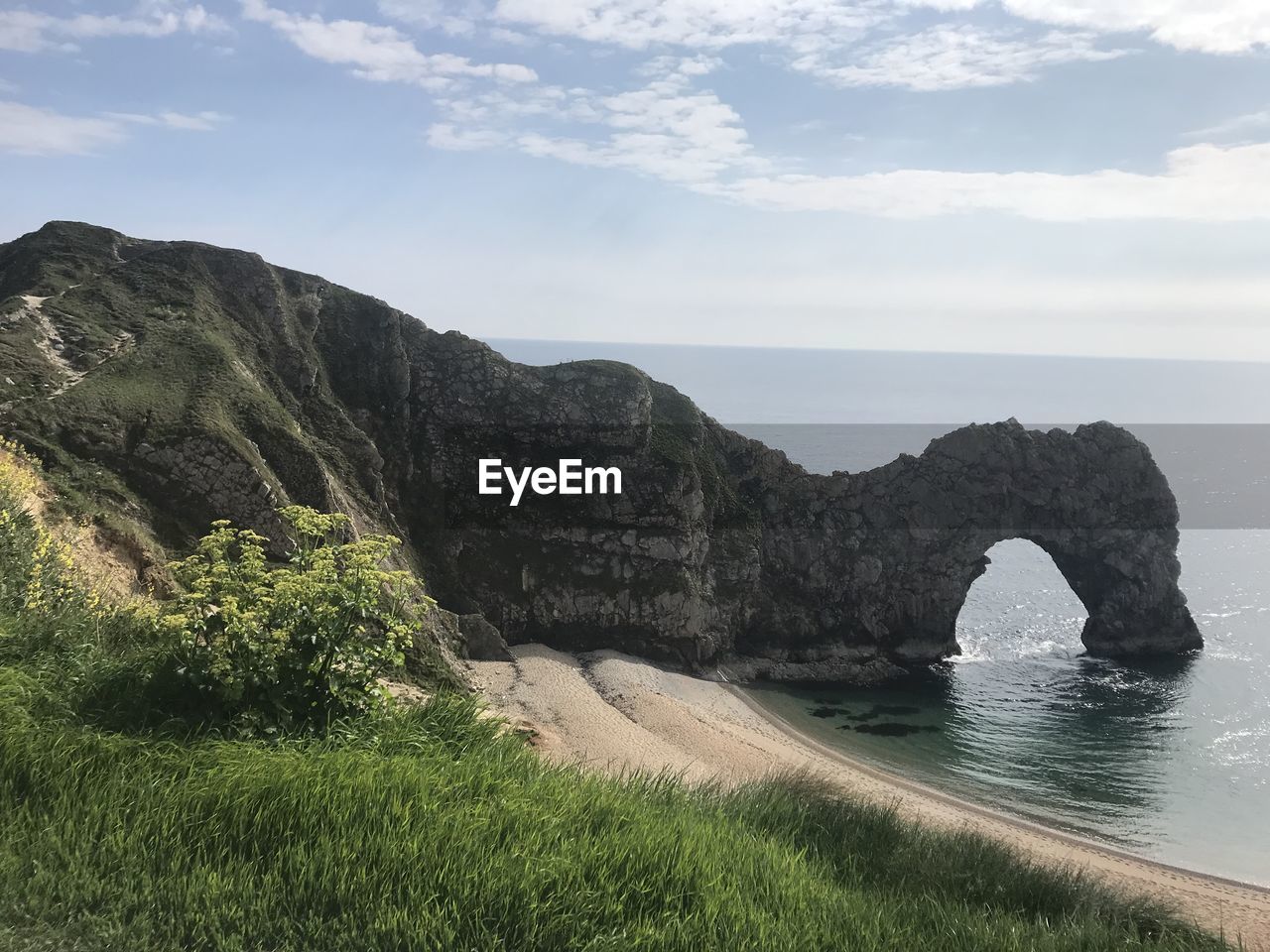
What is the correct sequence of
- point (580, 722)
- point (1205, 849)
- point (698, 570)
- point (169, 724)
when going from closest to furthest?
point (169, 724) → point (1205, 849) → point (580, 722) → point (698, 570)

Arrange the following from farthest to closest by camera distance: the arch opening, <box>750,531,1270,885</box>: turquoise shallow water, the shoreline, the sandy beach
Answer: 1. the arch opening
2. <box>750,531,1270,885</box>: turquoise shallow water
3. the shoreline
4. the sandy beach

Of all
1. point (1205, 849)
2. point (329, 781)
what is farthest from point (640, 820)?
point (1205, 849)

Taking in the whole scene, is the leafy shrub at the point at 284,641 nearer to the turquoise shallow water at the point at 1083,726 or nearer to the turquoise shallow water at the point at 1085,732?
the turquoise shallow water at the point at 1083,726

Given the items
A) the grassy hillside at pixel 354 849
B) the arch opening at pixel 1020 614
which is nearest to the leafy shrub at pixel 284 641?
the grassy hillside at pixel 354 849

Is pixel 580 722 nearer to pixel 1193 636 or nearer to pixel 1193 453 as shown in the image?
pixel 1193 636

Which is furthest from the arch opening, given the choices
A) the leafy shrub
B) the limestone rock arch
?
the leafy shrub

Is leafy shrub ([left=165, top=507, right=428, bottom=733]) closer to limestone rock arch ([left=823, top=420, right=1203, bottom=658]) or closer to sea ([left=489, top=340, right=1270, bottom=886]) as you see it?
sea ([left=489, top=340, right=1270, bottom=886])
